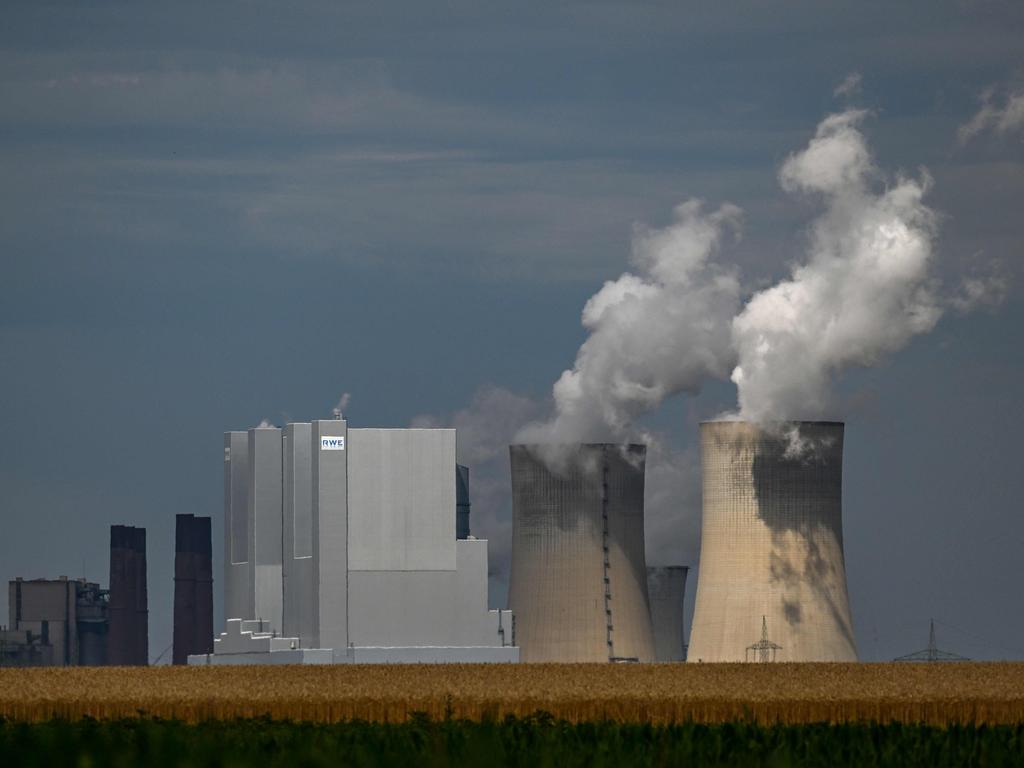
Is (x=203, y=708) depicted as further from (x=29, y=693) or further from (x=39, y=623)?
(x=39, y=623)

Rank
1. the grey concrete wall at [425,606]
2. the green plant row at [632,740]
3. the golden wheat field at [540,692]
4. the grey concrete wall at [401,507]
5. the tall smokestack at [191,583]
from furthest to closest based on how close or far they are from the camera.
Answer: the tall smokestack at [191,583] → the grey concrete wall at [401,507] → the grey concrete wall at [425,606] → the golden wheat field at [540,692] → the green plant row at [632,740]

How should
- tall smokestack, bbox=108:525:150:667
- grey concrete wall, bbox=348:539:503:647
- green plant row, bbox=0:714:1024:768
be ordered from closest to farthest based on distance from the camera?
green plant row, bbox=0:714:1024:768 → grey concrete wall, bbox=348:539:503:647 → tall smokestack, bbox=108:525:150:667

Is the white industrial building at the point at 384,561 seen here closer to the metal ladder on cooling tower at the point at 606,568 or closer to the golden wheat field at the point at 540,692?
the metal ladder on cooling tower at the point at 606,568

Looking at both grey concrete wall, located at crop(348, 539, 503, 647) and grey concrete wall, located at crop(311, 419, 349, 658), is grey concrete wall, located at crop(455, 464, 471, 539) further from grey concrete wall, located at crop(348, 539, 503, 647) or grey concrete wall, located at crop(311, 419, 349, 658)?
grey concrete wall, located at crop(311, 419, 349, 658)

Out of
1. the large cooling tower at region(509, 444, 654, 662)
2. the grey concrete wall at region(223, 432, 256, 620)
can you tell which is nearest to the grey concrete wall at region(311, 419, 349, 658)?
the large cooling tower at region(509, 444, 654, 662)

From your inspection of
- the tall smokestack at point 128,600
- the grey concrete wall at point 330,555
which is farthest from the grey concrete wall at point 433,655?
the tall smokestack at point 128,600

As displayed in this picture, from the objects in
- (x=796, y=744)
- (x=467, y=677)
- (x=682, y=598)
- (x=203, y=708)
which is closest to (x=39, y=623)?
(x=682, y=598)
